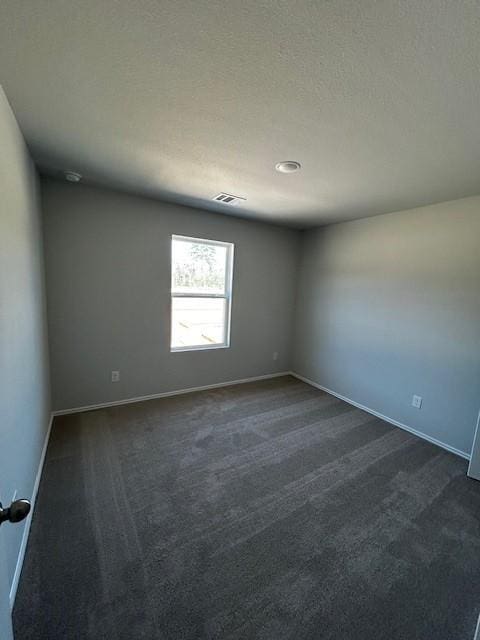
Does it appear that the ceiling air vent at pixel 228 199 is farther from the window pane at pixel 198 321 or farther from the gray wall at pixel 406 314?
the gray wall at pixel 406 314

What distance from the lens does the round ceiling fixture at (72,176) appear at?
91.1 inches

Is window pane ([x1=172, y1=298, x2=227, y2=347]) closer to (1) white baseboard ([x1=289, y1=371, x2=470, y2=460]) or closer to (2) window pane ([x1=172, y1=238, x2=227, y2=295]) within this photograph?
(2) window pane ([x1=172, y1=238, x2=227, y2=295])

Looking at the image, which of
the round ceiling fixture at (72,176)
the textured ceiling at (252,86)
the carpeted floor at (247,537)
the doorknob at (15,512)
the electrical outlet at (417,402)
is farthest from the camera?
the electrical outlet at (417,402)

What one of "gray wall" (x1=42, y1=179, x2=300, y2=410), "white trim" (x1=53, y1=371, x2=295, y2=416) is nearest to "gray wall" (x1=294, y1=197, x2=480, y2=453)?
"white trim" (x1=53, y1=371, x2=295, y2=416)

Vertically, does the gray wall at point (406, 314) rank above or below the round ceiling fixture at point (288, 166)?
below

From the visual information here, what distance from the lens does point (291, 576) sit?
1.36 m

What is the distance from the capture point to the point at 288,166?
195 cm

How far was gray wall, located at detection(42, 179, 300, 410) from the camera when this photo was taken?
104 inches

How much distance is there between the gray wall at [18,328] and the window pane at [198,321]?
1.49 meters

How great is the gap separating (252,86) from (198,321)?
2.73 metres

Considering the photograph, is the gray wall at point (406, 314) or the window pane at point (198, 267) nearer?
the gray wall at point (406, 314)

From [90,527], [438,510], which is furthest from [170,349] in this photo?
[438,510]

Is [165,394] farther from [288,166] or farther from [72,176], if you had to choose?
[288,166]

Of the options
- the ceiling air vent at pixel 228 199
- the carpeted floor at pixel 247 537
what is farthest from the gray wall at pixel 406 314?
the ceiling air vent at pixel 228 199
